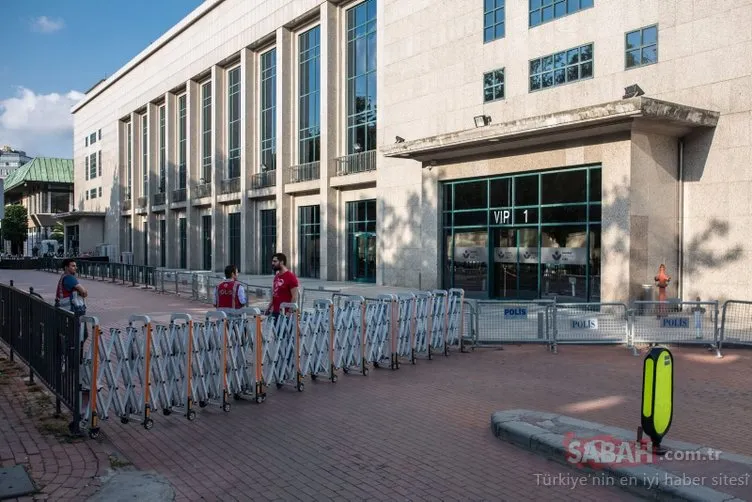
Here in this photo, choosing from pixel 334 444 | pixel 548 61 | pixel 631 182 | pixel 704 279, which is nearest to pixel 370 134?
pixel 548 61

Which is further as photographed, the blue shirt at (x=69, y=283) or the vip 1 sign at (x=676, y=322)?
the vip 1 sign at (x=676, y=322)

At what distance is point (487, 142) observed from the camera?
20781 mm

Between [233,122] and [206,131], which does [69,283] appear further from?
[206,131]

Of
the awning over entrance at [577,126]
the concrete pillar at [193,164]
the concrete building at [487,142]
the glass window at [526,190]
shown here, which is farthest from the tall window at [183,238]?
the glass window at [526,190]

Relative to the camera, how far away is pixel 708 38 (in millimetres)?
17266

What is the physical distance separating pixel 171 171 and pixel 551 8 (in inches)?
1468

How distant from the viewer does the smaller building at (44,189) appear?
85.0 meters

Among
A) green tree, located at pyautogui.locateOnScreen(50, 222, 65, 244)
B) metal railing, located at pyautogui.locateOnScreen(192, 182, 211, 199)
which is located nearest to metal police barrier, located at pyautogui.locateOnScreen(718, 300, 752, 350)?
metal railing, located at pyautogui.locateOnScreen(192, 182, 211, 199)

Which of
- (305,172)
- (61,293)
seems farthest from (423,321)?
(305,172)

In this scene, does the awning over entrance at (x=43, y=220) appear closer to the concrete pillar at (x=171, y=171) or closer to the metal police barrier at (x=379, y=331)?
the concrete pillar at (x=171, y=171)

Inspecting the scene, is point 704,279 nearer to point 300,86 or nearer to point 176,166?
point 300,86

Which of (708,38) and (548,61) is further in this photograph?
(548,61)

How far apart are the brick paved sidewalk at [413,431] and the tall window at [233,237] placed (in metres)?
32.4

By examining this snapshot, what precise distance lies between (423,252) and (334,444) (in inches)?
737
